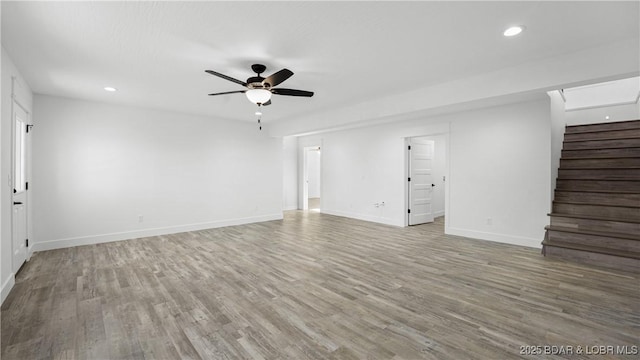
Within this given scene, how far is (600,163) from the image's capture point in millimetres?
5059

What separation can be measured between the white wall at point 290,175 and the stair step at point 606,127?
7.12 metres

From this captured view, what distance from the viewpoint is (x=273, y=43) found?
109 inches

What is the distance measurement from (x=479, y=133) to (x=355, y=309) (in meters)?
4.25

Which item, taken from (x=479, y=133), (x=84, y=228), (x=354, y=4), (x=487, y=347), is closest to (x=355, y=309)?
(x=487, y=347)

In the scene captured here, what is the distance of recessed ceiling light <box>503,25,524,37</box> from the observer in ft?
8.23

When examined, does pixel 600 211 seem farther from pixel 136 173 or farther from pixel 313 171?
pixel 313 171

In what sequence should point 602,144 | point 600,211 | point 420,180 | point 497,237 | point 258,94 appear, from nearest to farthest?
1. point 258,94
2. point 600,211
3. point 497,237
4. point 602,144
5. point 420,180

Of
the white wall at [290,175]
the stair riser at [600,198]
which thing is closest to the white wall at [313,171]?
the white wall at [290,175]

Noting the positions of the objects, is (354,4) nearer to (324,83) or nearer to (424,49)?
(424,49)

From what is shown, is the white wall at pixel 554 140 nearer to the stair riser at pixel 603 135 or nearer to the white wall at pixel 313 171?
the stair riser at pixel 603 135

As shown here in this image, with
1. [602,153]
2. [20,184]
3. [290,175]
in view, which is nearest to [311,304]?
[20,184]

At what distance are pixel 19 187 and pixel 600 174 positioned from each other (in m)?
8.98

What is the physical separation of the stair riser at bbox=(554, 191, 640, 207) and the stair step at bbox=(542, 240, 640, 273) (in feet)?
3.37

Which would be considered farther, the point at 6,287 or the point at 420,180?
the point at 420,180
